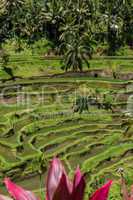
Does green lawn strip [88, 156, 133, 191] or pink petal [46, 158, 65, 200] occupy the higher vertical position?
pink petal [46, 158, 65, 200]

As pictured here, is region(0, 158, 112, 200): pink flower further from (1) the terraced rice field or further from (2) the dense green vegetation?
(1) the terraced rice field

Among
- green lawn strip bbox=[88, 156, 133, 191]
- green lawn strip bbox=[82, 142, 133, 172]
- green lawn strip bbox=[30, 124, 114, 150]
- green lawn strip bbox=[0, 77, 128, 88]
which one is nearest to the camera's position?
green lawn strip bbox=[88, 156, 133, 191]

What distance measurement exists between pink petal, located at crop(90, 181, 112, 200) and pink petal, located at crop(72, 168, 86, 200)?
0.06 m

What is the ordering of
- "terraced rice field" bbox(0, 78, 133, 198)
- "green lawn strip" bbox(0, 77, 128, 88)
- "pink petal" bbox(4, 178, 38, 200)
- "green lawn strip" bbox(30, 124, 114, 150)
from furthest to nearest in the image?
"green lawn strip" bbox(0, 77, 128, 88)
"green lawn strip" bbox(30, 124, 114, 150)
"terraced rice field" bbox(0, 78, 133, 198)
"pink petal" bbox(4, 178, 38, 200)

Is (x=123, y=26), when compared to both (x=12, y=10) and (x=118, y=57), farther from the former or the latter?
(x=12, y=10)

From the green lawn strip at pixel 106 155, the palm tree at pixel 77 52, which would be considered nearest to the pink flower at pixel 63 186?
the green lawn strip at pixel 106 155

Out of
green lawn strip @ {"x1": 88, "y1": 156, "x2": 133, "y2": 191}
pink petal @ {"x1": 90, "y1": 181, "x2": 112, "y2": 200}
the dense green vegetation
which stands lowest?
green lawn strip @ {"x1": 88, "y1": 156, "x2": 133, "y2": 191}

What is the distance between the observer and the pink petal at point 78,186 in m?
2.14

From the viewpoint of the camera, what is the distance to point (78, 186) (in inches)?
85.7

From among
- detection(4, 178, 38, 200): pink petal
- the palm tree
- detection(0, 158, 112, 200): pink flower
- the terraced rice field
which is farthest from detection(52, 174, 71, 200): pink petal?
the palm tree

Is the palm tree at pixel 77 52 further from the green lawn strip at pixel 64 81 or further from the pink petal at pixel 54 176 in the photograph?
the pink petal at pixel 54 176

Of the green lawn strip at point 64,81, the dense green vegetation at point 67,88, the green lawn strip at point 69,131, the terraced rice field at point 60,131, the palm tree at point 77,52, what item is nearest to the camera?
the terraced rice field at point 60,131

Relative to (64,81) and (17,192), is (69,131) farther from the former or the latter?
(17,192)

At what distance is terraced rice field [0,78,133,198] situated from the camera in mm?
28095
